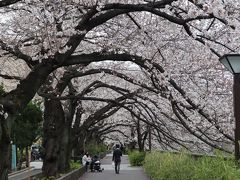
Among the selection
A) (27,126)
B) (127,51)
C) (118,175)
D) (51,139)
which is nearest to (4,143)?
(127,51)

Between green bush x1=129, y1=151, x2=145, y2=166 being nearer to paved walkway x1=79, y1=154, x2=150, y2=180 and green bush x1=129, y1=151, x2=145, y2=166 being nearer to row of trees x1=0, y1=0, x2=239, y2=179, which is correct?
paved walkway x1=79, y1=154, x2=150, y2=180

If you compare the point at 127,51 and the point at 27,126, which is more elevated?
the point at 127,51

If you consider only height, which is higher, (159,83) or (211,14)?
(211,14)

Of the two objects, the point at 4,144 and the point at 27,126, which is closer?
the point at 4,144

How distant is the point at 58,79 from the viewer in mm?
14945

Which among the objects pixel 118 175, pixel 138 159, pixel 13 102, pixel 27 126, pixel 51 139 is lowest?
pixel 118 175

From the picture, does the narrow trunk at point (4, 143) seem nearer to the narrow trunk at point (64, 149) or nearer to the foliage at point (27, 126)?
the narrow trunk at point (64, 149)

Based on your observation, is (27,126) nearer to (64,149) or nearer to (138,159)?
(64,149)

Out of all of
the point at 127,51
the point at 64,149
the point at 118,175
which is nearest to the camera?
the point at 127,51

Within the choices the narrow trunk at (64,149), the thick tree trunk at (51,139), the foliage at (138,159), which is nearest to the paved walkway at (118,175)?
the narrow trunk at (64,149)

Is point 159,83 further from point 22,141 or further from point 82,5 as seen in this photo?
point 22,141

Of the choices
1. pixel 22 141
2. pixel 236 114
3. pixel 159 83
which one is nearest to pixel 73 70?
pixel 159 83

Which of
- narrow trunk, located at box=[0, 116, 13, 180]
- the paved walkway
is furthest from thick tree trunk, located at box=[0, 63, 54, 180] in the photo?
the paved walkway

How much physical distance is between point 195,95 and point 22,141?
2103 centimetres
